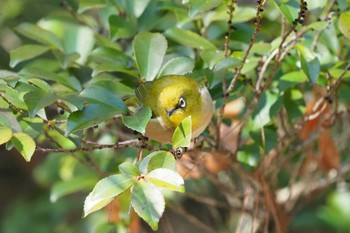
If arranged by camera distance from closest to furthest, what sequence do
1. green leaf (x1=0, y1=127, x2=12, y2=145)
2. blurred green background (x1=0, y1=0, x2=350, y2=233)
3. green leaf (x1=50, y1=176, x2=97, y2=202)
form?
green leaf (x1=0, y1=127, x2=12, y2=145) < green leaf (x1=50, y1=176, x2=97, y2=202) < blurred green background (x1=0, y1=0, x2=350, y2=233)

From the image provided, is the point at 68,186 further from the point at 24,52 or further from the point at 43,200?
the point at 43,200

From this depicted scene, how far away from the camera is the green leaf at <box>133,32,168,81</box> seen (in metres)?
1.13

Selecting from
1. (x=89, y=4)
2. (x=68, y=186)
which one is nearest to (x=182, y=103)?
(x=89, y=4)

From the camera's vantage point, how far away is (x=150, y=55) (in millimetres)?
1130

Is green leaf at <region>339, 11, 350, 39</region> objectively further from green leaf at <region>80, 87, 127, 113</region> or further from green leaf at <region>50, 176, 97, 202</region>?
green leaf at <region>50, 176, 97, 202</region>

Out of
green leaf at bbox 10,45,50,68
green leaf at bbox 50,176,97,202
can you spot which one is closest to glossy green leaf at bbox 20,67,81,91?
green leaf at bbox 10,45,50,68

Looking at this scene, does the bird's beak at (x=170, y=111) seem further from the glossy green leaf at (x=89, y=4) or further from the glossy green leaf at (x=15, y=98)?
the glossy green leaf at (x=89, y=4)

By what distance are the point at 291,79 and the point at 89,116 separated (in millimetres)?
404

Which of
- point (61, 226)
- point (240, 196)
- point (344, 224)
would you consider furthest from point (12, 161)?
point (240, 196)

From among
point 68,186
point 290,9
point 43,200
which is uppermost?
point 290,9

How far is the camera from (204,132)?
1130mm

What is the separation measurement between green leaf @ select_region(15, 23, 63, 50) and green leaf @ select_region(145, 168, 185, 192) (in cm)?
54

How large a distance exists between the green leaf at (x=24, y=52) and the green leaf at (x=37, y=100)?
28 centimetres

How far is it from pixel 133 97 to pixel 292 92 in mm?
348
